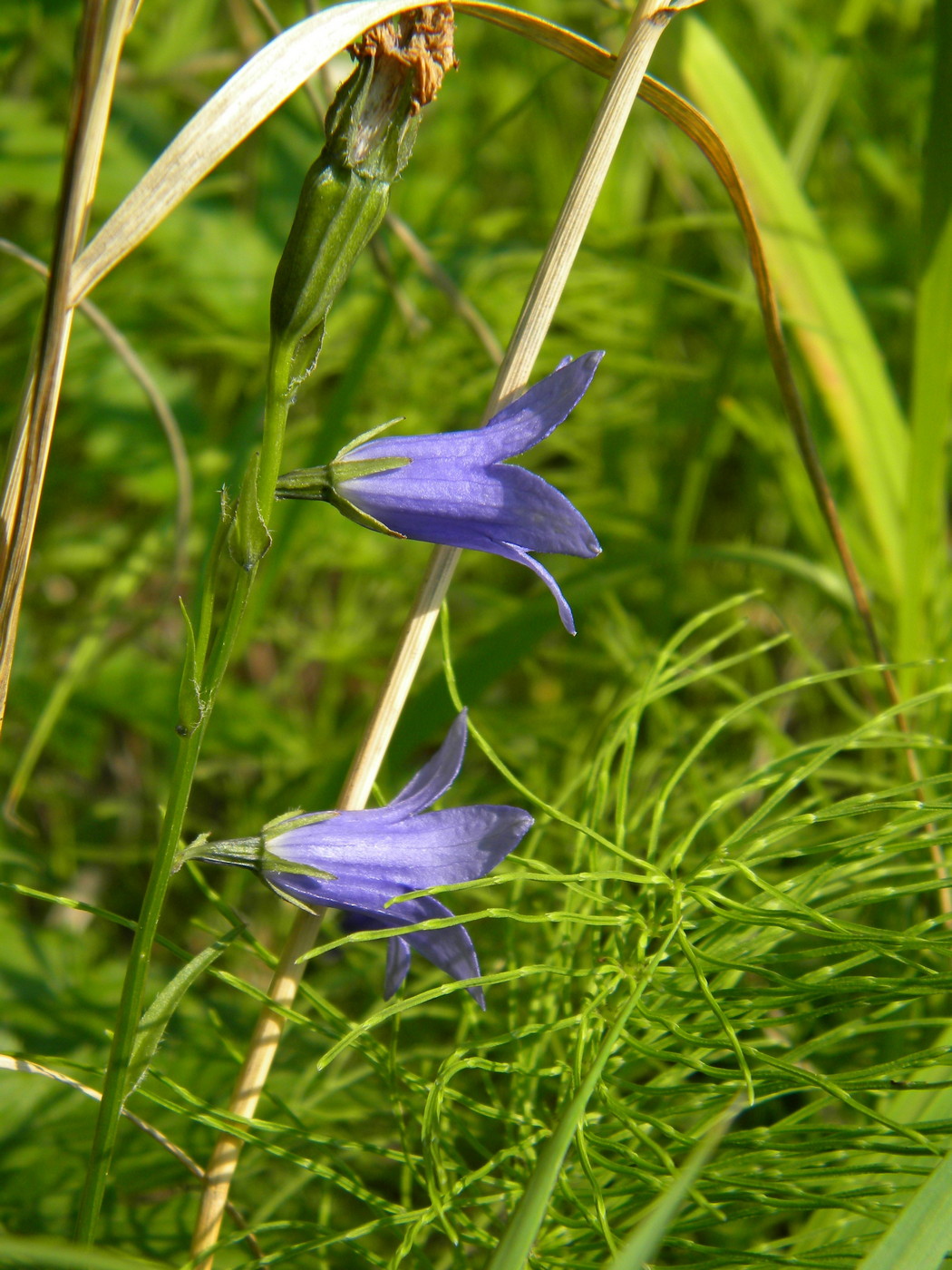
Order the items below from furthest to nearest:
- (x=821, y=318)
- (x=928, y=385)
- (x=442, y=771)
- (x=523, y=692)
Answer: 1. (x=523, y=692)
2. (x=821, y=318)
3. (x=928, y=385)
4. (x=442, y=771)

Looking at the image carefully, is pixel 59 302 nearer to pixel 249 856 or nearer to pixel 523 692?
pixel 249 856

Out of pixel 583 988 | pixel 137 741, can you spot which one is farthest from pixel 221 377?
pixel 583 988

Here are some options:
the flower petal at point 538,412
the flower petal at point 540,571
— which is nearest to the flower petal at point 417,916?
the flower petal at point 540,571

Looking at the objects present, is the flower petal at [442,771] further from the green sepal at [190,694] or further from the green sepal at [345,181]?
the green sepal at [345,181]

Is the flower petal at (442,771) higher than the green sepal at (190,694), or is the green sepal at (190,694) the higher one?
the green sepal at (190,694)

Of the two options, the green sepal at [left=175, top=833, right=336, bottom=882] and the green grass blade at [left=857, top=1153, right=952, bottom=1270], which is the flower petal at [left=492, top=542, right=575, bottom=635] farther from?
the green grass blade at [left=857, top=1153, right=952, bottom=1270]

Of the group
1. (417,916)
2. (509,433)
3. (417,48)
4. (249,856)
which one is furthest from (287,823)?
(417,48)

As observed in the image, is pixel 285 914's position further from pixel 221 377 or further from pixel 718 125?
pixel 718 125
